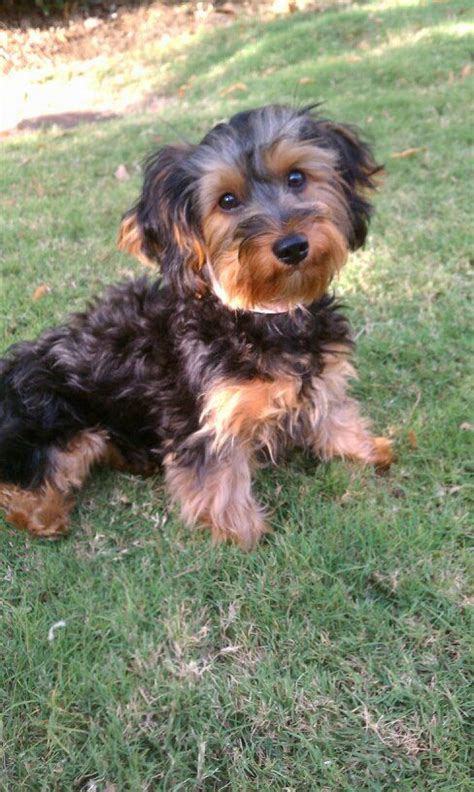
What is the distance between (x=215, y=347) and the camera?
310 cm

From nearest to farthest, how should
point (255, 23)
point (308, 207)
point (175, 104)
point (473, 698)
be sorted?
point (473, 698) < point (308, 207) < point (175, 104) < point (255, 23)

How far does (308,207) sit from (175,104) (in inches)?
356

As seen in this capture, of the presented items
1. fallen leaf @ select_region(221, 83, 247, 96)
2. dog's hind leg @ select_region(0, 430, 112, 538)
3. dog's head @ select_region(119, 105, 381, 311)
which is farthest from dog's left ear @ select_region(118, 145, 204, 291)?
fallen leaf @ select_region(221, 83, 247, 96)

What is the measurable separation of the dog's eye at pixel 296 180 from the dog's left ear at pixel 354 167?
7.2 inches

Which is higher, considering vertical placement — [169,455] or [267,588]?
[169,455]

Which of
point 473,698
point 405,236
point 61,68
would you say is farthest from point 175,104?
point 473,698

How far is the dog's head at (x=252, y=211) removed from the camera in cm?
276

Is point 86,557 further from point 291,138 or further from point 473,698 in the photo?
point 291,138

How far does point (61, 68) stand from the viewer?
13680mm

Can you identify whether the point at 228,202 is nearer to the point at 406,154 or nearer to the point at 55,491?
the point at 55,491

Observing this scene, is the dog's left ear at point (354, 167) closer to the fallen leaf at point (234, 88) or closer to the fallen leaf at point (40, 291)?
the fallen leaf at point (40, 291)

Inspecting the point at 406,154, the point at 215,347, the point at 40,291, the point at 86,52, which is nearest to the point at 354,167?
the point at 215,347

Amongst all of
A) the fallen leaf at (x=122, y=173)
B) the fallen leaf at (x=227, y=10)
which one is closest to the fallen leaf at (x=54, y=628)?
the fallen leaf at (x=122, y=173)

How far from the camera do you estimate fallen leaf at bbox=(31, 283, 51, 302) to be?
5.27m
